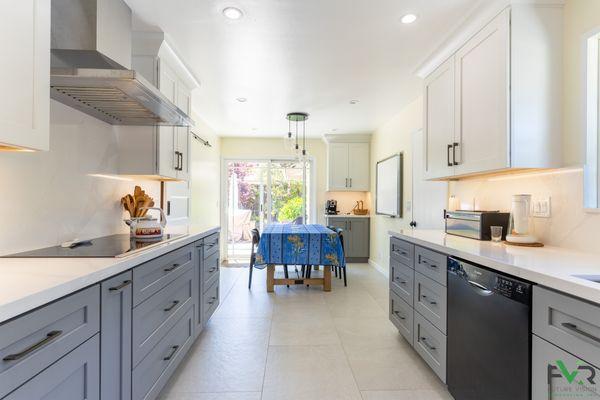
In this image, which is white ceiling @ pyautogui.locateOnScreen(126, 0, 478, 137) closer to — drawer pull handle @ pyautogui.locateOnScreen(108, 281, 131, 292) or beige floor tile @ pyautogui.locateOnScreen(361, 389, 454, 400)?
drawer pull handle @ pyautogui.locateOnScreen(108, 281, 131, 292)

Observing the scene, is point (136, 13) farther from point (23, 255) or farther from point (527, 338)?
point (527, 338)

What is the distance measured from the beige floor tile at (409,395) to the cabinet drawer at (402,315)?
0.41 metres

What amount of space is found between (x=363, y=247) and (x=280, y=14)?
4573mm

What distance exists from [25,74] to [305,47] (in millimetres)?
1938

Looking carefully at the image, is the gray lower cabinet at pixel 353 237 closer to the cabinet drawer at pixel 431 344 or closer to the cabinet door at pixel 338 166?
the cabinet door at pixel 338 166

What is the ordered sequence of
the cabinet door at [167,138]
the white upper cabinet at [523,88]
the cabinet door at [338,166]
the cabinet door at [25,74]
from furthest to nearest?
1. the cabinet door at [338,166]
2. the cabinet door at [167,138]
3. the white upper cabinet at [523,88]
4. the cabinet door at [25,74]

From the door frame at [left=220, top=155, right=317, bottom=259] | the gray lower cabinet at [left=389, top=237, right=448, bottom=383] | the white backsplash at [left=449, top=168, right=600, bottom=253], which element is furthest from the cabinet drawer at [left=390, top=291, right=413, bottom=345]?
the door frame at [left=220, top=155, right=317, bottom=259]

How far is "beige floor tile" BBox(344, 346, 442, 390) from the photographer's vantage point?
200 cm

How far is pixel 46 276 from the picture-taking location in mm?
1062

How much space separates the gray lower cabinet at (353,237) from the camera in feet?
19.2

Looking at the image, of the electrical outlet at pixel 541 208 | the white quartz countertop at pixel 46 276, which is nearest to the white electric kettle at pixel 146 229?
the white quartz countertop at pixel 46 276

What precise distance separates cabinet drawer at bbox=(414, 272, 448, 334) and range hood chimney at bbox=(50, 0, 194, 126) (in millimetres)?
2045

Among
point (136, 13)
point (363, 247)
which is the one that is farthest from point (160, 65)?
point (363, 247)

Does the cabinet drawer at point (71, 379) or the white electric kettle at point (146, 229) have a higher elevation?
the white electric kettle at point (146, 229)
